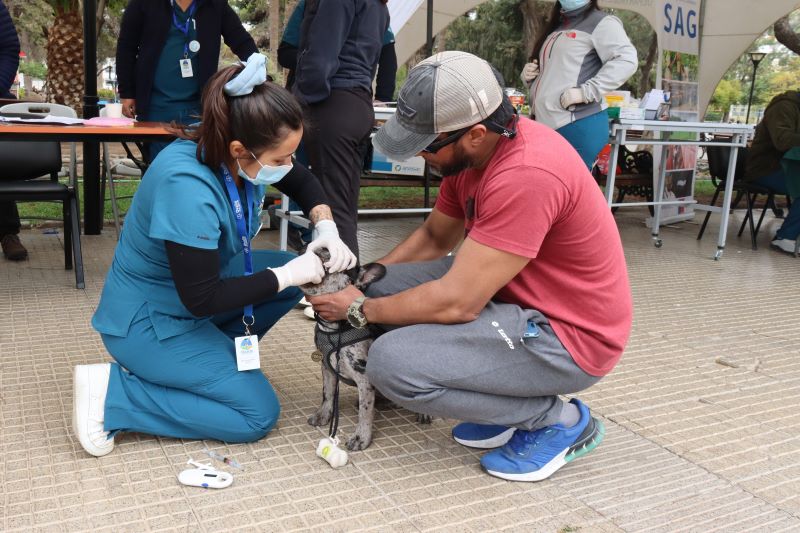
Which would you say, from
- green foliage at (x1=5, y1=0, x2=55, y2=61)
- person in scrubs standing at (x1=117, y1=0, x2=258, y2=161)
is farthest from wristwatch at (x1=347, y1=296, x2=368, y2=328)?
green foliage at (x1=5, y1=0, x2=55, y2=61)

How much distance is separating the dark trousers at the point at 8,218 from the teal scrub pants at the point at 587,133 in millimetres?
3773

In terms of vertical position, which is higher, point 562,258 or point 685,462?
point 562,258

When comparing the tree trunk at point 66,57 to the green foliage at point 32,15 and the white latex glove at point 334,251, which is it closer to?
the green foliage at point 32,15

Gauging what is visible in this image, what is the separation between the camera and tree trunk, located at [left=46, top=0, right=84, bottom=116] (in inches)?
563

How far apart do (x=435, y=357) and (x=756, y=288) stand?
13.5 feet

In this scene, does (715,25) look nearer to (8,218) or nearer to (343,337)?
(8,218)

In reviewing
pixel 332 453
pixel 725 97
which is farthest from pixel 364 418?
pixel 725 97

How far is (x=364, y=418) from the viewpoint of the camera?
2.60 meters

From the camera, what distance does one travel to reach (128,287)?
256 cm

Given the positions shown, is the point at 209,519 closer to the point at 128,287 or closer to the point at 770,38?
the point at 128,287

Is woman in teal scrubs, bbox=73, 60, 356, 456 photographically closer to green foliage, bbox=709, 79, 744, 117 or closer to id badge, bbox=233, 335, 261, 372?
id badge, bbox=233, 335, 261, 372

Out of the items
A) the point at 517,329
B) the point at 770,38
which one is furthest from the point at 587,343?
the point at 770,38

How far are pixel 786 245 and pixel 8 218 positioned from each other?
260 inches

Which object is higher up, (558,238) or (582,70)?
(582,70)
